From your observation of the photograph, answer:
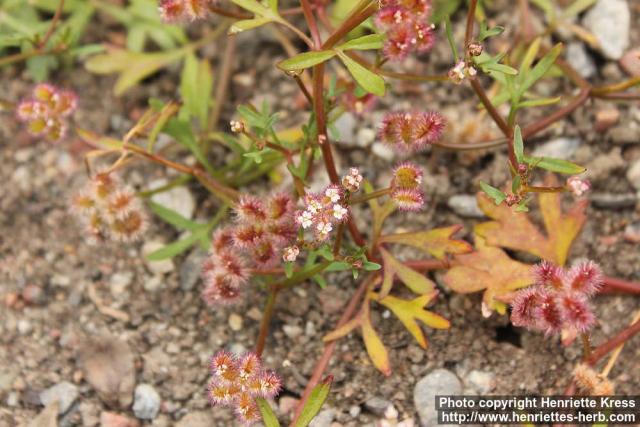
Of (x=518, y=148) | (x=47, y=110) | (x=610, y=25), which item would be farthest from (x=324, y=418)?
(x=610, y=25)

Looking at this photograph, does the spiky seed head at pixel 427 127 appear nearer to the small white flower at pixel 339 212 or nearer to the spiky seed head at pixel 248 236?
the small white flower at pixel 339 212

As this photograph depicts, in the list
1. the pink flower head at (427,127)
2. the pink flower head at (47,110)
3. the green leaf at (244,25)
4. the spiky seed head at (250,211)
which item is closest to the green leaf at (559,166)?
the pink flower head at (427,127)

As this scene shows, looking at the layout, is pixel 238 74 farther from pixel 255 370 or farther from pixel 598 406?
pixel 598 406

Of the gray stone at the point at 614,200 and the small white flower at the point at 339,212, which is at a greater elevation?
the gray stone at the point at 614,200

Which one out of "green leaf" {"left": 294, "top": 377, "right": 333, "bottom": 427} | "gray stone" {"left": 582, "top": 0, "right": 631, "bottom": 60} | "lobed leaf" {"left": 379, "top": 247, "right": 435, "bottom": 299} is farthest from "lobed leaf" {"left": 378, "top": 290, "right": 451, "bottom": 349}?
"gray stone" {"left": 582, "top": 0, "right": 631, "bottom": 60}

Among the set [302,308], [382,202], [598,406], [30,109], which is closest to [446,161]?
[382,202]

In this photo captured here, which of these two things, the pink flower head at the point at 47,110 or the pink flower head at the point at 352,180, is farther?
the pink flower head at the point at 47,110
